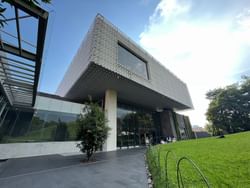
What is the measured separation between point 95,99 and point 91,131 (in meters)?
10.4

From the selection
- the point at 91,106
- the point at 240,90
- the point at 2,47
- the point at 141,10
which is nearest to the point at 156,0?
the point at 141,10

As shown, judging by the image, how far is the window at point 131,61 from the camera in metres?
13.0

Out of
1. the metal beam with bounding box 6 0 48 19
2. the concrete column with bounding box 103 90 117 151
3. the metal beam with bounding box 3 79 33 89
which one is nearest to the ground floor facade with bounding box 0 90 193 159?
the concrete column with bounding box 103 90 117 151

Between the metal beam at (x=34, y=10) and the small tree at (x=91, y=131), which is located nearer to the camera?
the metal beam at (x=34, y=10)

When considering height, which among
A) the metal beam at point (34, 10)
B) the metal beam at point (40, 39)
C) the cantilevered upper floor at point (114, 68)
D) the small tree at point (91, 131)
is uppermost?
the cantilevered upper floor at point (114, 68)

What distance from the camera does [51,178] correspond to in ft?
14.4

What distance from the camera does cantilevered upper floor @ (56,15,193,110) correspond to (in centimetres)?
1055

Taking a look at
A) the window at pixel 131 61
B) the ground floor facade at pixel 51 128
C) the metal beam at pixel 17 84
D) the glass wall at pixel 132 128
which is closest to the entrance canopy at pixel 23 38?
the metal beam at pixel 17 84

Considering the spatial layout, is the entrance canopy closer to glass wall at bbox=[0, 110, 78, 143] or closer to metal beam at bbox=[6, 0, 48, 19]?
metal beam at bbox=[6, 0, 48, 19]

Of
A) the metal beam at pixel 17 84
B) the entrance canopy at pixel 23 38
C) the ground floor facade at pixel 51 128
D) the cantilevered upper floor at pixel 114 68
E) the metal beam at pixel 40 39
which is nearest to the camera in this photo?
the entrance canopy at pixel 23 38

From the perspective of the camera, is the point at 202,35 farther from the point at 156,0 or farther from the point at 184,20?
the point at 156,0

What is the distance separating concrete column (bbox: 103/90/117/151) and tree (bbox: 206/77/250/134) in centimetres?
3120

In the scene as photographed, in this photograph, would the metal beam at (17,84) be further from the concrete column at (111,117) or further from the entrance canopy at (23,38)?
the concrete column at (111,117)

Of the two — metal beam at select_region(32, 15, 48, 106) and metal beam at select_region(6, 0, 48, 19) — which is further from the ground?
metal beam at select_region(6, 0, 48, 19)
